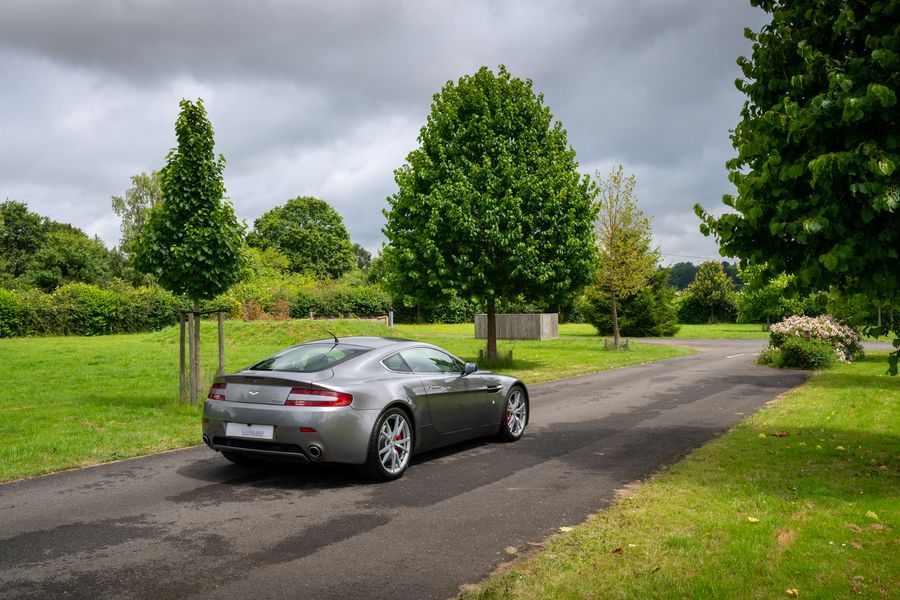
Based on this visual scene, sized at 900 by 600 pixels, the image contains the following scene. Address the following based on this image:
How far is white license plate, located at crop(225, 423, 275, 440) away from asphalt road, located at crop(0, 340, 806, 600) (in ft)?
1.64

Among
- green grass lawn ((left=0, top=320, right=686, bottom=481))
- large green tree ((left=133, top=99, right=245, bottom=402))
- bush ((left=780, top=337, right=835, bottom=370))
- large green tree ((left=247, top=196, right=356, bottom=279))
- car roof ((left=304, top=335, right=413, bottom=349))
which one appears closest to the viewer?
car roof ((left=304, top=335, right=413, bottom=349))

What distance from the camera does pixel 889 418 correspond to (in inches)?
428

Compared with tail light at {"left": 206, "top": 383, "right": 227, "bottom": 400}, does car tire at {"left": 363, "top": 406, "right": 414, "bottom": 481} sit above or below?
below

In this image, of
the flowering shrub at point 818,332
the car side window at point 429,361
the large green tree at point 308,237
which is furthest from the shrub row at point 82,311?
the large green tree at point 308,237

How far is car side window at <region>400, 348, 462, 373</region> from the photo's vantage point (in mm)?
8008

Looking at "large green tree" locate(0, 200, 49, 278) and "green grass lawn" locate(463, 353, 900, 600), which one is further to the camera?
"large green tree" locate(0, 200, 49, 278)

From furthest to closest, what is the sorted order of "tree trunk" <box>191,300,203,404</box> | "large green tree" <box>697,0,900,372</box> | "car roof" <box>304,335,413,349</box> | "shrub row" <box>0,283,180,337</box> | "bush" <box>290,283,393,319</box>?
"bush" <box>290,283,393,319</box>, "shrub row" <box>0,283,180,337</box>, "tree trunk" <box>191,300,203,404</box>, "car roof" <box>304,335,413,349</box>, "large green tree" <box>697,0,900,372</box>

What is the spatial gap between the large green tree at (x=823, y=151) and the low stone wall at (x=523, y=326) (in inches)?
1303

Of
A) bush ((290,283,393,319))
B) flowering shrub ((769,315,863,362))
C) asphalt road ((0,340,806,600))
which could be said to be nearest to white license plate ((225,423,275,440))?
asphalt road ((0,340,806,600))

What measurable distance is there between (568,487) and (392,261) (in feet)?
48.2

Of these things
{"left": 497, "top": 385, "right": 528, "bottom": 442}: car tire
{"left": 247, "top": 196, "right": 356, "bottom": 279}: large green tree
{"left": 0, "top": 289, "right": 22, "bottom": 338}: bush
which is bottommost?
{"left": 497, "top": 385, "right": 528, "bottom": 442}: car tire

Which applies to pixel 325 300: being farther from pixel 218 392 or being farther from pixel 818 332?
pixel 218 392

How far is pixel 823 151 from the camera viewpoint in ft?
20.0

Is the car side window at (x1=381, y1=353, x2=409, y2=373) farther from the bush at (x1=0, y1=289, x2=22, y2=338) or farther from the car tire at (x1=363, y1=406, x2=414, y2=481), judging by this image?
the bush at (x1=0, y1=289, x2=22, y2=338)
